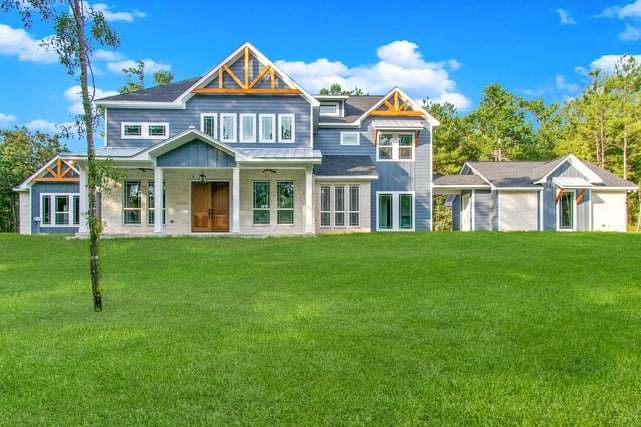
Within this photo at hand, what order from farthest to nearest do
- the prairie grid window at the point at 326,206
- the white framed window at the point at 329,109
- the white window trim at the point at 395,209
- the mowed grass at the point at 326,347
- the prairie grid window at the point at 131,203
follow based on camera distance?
the white framed window at the point at 329,109 → the white window trim at the point at 395,209 → the prairie grid window at the point at 326,206 → the prairie grid window at the point at 131,203 → the mowed grass at the point at 326,347

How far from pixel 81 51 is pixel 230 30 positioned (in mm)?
19366

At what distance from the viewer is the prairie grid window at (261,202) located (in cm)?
1853

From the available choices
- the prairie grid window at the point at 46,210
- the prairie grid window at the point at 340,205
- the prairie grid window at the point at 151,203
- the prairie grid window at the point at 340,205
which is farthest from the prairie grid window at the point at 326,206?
the prairie grid window at the point at 46,210

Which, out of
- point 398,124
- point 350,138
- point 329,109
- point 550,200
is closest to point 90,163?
point 398,124

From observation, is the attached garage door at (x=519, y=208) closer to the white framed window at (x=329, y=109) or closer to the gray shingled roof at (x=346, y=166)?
the gray shingled roof at (x=346, y=166)

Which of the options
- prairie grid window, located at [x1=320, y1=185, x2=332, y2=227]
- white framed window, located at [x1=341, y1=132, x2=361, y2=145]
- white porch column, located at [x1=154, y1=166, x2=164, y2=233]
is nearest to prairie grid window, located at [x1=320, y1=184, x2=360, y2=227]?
prairie grid window, located at [x1=320, y1=185, x2=332, y2=227]

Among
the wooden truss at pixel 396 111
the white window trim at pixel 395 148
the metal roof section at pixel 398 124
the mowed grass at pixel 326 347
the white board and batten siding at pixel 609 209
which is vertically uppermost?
the wooden truss at pixel 396 111

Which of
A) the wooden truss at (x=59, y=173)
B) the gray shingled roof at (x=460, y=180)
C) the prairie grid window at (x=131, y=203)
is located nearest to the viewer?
the prairie grid window at (x=131, y=203)

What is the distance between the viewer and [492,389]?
3018mm

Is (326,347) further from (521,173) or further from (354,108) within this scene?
(521,173)

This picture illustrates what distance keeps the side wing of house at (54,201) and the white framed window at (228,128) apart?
A: 11.5 meters

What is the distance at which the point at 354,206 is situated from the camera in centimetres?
1975

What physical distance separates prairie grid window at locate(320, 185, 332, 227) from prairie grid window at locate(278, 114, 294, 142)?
274cm

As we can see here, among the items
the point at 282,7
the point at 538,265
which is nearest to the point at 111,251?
the point at 538,265
